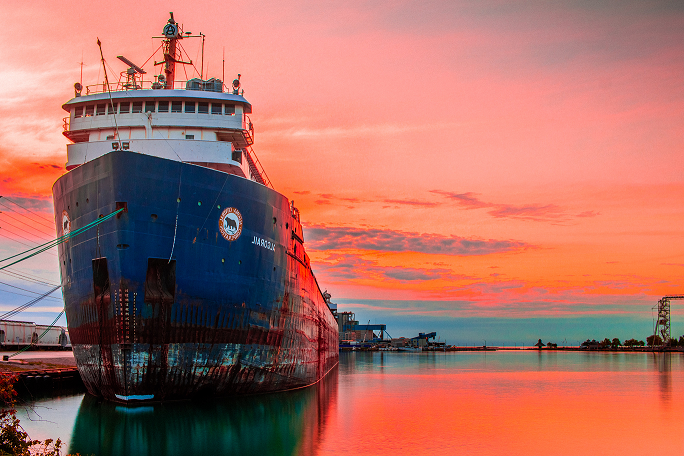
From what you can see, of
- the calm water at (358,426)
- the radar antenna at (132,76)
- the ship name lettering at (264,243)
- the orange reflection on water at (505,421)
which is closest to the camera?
the calm water at (358,426)

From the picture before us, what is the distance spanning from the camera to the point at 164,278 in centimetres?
1516

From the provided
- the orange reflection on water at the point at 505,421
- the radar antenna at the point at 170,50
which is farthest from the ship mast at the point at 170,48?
the orange reflection on water at the point at 505,421

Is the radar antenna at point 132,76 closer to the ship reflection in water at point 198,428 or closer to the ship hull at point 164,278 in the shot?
the ship hull at point 164,278

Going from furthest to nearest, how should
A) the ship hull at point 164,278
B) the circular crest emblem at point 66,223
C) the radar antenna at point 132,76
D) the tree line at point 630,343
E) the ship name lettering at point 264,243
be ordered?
the tree line at point 630,343 < the radar antenna at point 132,76 < the ship name lettering at point 264,243 < the circular crest emblem at point 66,223 < the ship hull at point 164,278

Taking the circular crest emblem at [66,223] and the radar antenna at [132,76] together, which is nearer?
the circular crest emblem at [66,223]

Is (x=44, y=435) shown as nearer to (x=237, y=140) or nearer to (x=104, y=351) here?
(x=104, y=351)

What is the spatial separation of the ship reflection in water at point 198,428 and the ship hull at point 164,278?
0.52 metres

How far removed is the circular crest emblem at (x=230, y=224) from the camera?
16.4 meters

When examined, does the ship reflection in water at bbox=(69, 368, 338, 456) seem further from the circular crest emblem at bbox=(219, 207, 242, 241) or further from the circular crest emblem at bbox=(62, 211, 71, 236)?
the circular crest emblem at bbox=(62, 211, 71, 236)

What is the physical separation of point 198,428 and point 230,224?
5.43 metres

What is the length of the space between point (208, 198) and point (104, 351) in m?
4.86

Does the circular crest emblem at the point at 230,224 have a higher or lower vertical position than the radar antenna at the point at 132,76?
lower

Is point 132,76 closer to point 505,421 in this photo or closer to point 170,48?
point 170,48

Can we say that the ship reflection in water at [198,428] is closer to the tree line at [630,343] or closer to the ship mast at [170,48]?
the ship mast at [170,48]
